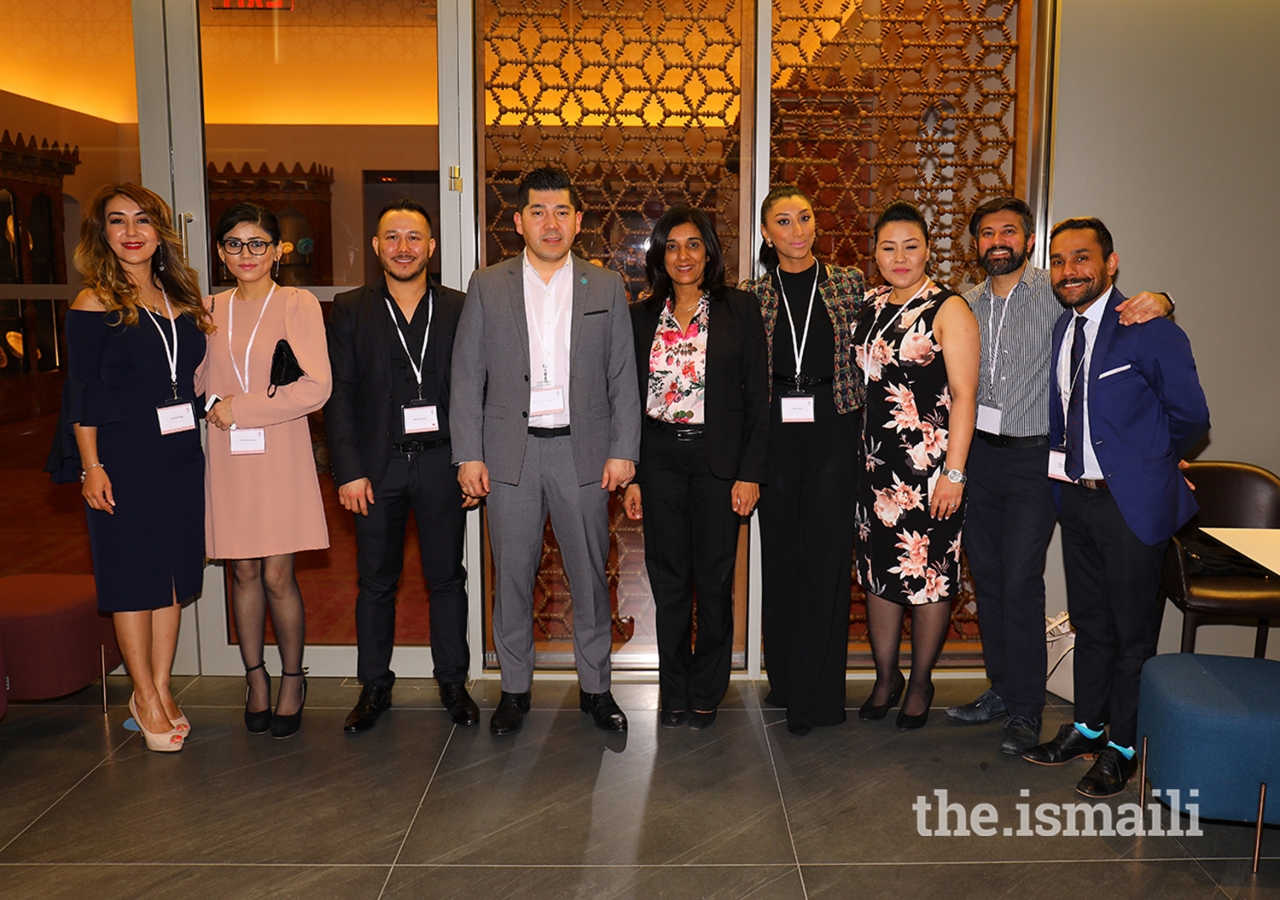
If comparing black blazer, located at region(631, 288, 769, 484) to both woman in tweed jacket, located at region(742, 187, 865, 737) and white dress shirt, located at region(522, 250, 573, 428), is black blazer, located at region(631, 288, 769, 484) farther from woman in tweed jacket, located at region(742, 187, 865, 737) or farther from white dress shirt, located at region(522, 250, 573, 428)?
white dress shirt, located at region(522, 250, 573, 428)

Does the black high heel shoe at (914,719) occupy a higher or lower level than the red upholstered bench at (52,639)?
lower

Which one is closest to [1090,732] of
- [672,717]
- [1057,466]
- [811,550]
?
[1057,466]

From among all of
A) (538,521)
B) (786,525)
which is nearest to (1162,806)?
(786,525)

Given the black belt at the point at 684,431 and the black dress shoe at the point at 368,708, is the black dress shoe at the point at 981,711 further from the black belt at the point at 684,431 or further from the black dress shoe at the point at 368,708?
the black dress shoe at the point at 368,708

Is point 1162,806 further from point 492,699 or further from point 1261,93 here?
point 1261,93

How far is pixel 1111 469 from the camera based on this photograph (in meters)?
3.05

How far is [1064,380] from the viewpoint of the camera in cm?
324

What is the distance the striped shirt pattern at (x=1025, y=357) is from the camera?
335 centimetres

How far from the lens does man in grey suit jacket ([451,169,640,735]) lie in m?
3.36

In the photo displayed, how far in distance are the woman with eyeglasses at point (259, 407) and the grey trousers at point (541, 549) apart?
2.34ft

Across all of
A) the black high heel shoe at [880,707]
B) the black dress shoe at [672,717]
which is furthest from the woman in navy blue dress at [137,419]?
the black high heel shoe at [880,707]

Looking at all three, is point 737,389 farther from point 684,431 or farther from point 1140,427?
point 1140,427

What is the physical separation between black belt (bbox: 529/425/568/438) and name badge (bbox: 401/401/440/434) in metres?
0.39

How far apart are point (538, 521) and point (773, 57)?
225 centimetres
